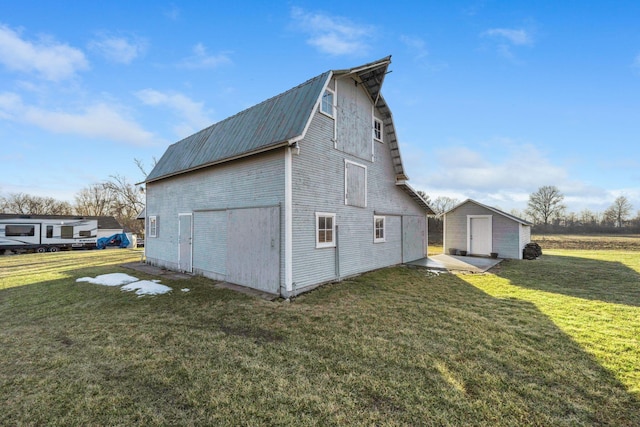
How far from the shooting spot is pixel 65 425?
2412 mm

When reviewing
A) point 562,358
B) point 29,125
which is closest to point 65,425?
point 562,358

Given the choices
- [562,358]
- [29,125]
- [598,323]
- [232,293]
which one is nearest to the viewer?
[562,358]

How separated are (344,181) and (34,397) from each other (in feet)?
25.4

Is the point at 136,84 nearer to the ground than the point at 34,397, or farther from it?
farther from it

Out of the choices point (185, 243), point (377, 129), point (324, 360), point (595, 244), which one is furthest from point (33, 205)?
point (595, 244)

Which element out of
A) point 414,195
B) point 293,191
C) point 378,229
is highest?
point 414,195

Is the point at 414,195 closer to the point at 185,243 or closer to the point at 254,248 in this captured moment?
the point at 254,248

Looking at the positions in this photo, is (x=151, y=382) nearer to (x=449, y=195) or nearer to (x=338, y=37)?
(x=338, y=37)

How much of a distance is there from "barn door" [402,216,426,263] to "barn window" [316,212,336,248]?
5.27 metres

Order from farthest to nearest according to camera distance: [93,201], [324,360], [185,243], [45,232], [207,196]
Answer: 1. [93,201]
2. [45,232]
3. [185,243]
4. [207,196]
5. [324,360]

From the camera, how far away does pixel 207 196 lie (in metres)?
9.38

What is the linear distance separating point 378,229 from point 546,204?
4982cm

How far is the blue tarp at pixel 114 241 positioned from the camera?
2666cm

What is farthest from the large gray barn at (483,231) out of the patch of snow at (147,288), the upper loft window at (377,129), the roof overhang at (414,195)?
the patch of snow at (147,288)
